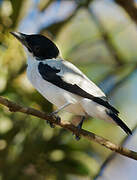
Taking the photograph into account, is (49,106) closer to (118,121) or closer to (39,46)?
(39,46)

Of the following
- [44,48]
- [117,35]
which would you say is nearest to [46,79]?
[44,48]

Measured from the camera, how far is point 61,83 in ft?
9.70

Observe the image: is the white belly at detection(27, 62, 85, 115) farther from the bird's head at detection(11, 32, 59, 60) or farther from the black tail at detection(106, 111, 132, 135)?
the bird's head at detection(11, 32, 59, 60)

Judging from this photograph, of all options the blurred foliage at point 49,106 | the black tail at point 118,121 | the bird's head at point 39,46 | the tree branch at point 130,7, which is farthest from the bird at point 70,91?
the tree branch at point 130,7

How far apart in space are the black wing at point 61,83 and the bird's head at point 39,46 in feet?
0.74

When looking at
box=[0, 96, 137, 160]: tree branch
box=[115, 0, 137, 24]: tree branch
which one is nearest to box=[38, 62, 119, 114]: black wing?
box=[0, 96, 137, 160]: tree branch

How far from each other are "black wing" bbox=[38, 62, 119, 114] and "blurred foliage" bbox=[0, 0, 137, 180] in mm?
567

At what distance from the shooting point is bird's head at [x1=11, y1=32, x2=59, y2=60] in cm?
334

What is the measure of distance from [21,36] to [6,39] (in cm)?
42

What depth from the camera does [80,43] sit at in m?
4.29

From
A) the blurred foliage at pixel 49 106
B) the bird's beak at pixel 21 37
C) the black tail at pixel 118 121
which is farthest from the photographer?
the blurred foliage at pixel 49 106

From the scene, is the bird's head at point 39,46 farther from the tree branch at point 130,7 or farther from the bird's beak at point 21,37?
the tree branch at point 130,7

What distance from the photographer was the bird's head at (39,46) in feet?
10.9

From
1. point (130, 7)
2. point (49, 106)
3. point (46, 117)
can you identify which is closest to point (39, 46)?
point (49, 106)
